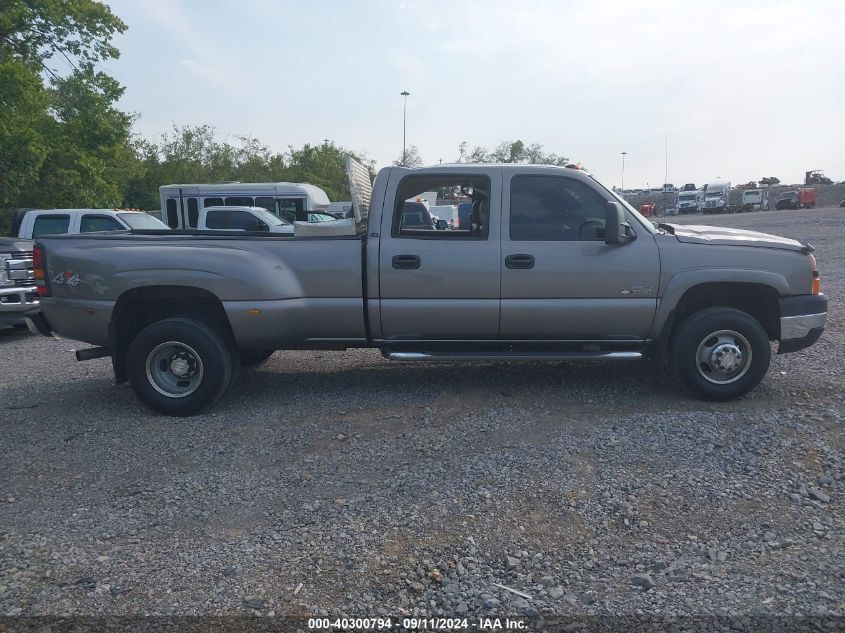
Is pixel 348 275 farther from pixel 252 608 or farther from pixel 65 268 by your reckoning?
pixel 252 608

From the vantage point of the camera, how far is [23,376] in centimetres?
793

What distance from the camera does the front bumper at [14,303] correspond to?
977 cm

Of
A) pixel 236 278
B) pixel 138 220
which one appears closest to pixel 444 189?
pixel 236 278

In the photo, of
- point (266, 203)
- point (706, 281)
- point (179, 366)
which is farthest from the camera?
point (266, 203)

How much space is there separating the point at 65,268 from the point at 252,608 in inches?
156

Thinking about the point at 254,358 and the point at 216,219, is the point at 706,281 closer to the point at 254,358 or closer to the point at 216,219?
the point at 254,358

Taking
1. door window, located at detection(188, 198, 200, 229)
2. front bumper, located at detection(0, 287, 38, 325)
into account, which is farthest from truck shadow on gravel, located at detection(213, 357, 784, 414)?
door window, located at detection(188, 198, 200, 229)

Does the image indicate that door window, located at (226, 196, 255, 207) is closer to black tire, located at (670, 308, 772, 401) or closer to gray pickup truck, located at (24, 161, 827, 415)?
gray pickup truck, located at (24, 161, 827, 415)

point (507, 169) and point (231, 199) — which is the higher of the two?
point (231, 199)

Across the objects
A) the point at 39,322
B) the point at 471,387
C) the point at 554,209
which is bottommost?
the point at 471,387

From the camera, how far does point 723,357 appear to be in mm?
6098

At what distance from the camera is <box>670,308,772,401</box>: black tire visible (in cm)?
609

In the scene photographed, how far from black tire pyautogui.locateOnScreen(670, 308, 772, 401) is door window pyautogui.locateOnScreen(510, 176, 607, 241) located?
1173mm

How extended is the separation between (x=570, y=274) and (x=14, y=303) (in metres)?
7.58
